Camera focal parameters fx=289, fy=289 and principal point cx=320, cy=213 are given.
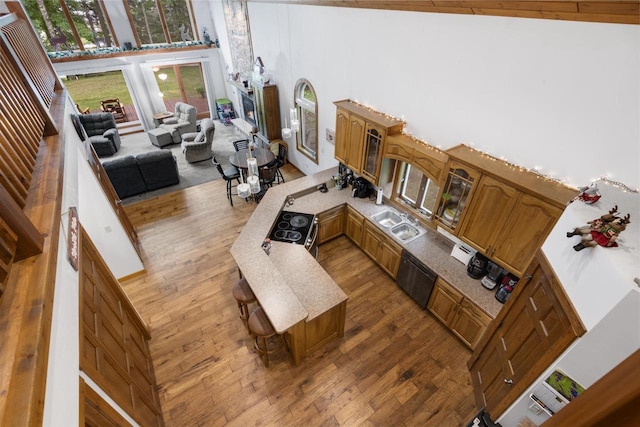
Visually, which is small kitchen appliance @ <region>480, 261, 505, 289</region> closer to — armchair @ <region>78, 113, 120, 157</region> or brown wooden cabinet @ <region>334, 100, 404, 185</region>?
brown wooden cabinet @ <region>334, 100, 404, 185</region>

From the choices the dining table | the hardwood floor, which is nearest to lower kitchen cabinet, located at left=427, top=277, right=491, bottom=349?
the hardwood floor

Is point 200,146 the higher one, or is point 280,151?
point 280,151

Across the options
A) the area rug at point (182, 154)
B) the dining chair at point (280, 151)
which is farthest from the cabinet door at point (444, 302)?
the area rug at point (182, 154)

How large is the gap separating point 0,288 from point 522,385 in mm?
3989

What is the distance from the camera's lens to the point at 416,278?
4.73 m

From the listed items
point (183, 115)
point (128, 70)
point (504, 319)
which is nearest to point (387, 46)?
point (504, 319)

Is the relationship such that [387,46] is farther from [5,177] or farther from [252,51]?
[252,51]

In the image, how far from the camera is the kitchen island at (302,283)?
382 centimetres

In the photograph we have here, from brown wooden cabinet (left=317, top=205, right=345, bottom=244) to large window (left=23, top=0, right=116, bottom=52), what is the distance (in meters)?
10.6

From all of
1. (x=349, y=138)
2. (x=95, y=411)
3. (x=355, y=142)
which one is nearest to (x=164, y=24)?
(x=349, y=138)

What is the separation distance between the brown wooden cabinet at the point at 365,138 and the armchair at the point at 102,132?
328 inches

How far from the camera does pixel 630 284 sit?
71.2 inches

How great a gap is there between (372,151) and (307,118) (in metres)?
3.07

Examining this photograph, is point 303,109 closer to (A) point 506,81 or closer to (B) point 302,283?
(B) point 302,283
